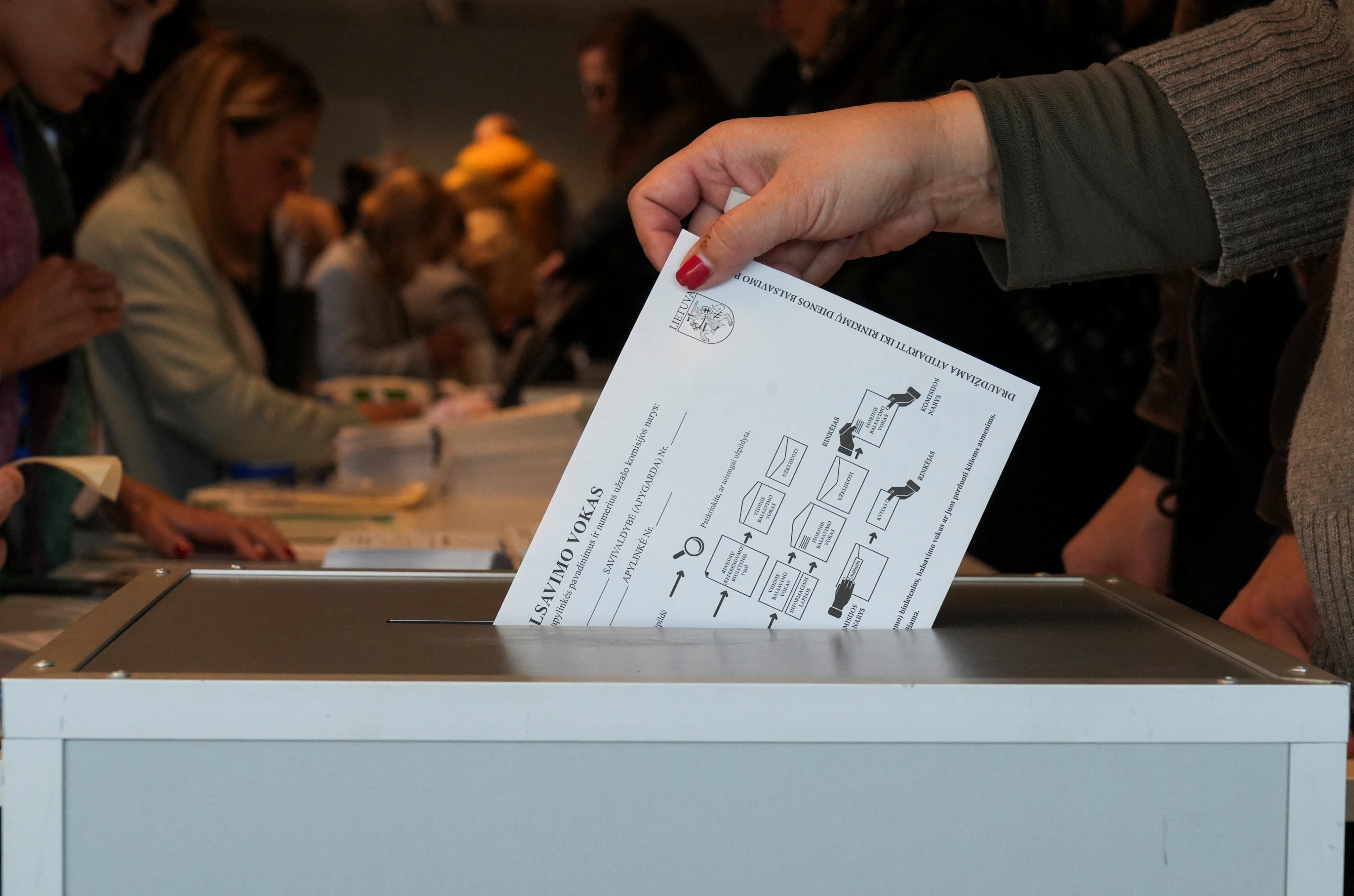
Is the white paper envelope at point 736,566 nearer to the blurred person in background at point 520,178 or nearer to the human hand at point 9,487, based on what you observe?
the human hand at point 9,487

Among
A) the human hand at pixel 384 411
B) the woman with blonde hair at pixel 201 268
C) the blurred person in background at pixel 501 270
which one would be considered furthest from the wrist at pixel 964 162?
the blurred person in background at pixel 501 270

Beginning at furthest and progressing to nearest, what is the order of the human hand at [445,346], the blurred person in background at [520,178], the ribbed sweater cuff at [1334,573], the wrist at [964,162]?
the blurred person in background at [520,178], the human hand at [445,346], the wrist at [964,162], the ribbed sweater cuff at [1334,573]

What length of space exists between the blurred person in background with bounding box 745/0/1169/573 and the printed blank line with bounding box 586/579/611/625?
1085 millimetres

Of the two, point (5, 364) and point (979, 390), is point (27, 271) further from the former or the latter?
point (979, 390)

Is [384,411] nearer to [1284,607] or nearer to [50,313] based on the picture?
[50,313]

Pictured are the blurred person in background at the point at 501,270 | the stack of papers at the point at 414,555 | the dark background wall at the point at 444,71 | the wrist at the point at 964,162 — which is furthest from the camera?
the dark background wall at the point at 444,71

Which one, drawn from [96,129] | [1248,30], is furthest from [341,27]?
[1248,30]

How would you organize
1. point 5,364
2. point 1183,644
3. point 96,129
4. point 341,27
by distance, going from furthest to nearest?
point 341,27 < point 96,129 < point 5,364 < point 1183,644

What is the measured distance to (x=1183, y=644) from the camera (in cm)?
71

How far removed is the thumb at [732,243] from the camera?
73 cm

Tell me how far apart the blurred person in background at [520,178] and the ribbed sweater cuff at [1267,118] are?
23.8 ft

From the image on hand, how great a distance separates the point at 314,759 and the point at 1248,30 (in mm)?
709

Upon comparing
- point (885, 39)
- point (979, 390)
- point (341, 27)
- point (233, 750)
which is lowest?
point (341, 27)

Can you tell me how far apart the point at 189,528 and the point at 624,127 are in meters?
1.57
